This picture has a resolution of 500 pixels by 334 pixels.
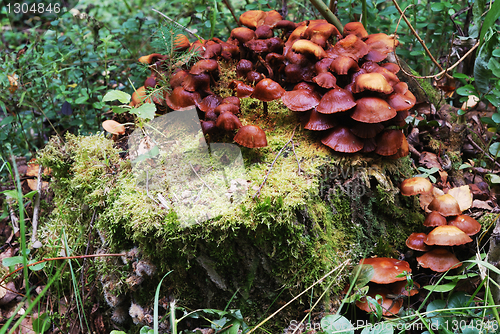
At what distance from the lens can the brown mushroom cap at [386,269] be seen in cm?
226

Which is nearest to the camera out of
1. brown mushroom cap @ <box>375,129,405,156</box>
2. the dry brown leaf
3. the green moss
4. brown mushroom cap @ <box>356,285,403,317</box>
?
the green moss

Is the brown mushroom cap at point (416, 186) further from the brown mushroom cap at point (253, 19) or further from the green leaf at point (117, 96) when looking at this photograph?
the green leaf at point (117, 96)

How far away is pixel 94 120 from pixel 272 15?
8.00 ft

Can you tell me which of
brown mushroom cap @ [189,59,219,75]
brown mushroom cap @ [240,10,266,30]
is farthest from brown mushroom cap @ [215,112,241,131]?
brown mushroom cap @ [240,10,266,30]

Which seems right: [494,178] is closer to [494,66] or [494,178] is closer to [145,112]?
[494,66]

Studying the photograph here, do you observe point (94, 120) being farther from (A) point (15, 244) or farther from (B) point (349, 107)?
(B) point (349, 107)

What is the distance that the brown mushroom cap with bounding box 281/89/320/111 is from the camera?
2.44m

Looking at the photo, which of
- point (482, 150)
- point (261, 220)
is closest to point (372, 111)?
point (261, 220)

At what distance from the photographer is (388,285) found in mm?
2398

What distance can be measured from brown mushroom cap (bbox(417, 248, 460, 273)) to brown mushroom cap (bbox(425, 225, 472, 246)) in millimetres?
140

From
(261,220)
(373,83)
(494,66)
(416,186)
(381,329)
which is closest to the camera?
(381,329)

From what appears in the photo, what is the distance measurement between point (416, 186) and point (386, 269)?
2.25 feet

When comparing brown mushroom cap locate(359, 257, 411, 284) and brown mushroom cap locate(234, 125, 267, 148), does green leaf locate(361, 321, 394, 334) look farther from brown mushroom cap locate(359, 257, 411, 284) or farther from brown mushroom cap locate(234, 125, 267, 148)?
brown mushroom cap locate(234, 125, 267, 148)

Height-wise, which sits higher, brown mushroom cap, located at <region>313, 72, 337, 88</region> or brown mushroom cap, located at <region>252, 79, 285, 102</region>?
brown mushroom cap, located at <region>313, 72, 337, 88</region>
